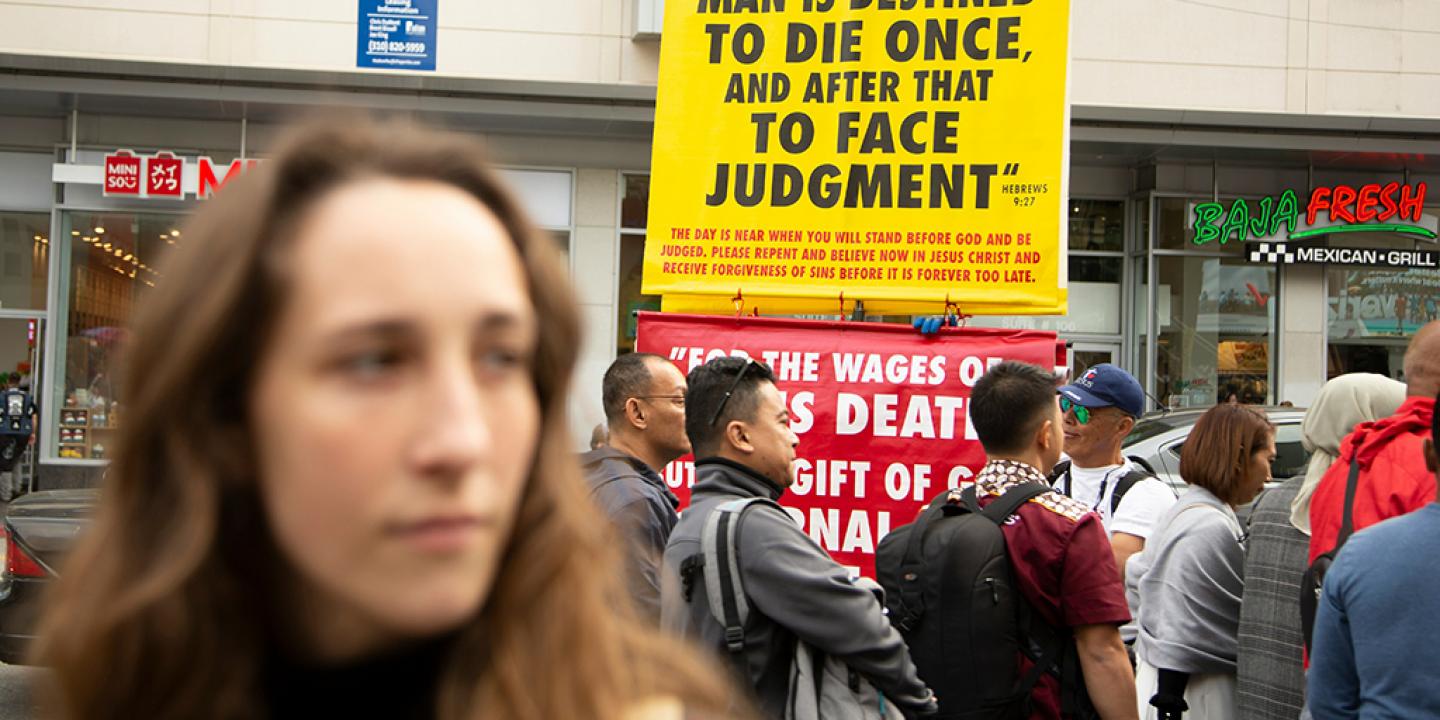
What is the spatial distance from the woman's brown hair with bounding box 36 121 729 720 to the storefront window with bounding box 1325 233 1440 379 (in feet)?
59.4

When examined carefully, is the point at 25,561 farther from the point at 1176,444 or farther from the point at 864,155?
the point at 1176,444

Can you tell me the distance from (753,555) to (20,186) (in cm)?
1563

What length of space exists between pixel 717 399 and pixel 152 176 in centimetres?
1376

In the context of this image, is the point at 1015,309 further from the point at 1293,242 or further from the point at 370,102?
the point at 1293,242

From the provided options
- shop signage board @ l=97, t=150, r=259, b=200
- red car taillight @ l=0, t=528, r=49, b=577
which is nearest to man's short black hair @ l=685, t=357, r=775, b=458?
red car taillight @ l=0, t=528, r=49, b=577

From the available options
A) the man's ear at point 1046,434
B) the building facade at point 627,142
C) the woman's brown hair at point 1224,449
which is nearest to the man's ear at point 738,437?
the man's ear at point 1046,434

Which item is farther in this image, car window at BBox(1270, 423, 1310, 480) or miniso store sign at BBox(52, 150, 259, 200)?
miniso store sign at BBox(52, 150, 259, 200)

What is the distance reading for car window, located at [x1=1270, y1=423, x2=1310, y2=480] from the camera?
943 centimetres

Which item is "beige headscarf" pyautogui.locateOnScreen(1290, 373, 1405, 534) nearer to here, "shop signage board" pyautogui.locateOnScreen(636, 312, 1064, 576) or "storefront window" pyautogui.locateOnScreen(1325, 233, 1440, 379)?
"shop signage board" pyautogui.locateOnScreen(636, 312, 1064, 576)

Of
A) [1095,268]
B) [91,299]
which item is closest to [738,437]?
[1095,268]

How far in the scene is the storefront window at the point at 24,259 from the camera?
1622 centimetres

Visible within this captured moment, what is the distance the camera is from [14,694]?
7.88 meters

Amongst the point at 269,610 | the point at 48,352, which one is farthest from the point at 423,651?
the point at 48,352

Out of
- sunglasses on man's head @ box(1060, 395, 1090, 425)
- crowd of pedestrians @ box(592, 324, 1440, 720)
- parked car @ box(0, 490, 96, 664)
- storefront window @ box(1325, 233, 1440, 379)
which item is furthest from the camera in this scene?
storefront window @ box(1325, 233, 1440, 379)
